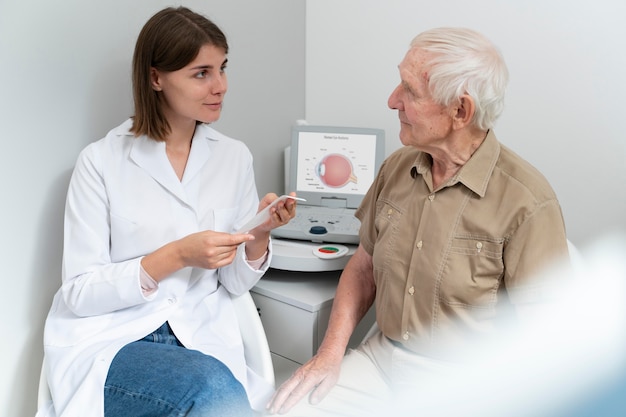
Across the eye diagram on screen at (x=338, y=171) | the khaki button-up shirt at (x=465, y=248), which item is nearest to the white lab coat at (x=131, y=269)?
the khaki button-up shirt at (x=465, y=248)

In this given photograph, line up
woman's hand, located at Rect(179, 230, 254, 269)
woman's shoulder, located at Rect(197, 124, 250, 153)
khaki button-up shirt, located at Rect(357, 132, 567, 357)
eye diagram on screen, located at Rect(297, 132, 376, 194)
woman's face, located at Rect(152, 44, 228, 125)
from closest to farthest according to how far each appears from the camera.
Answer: khaki button-up shirt, located at Rect(357, 132, 567, 357) < woman's hand, located at Rect(179, 230, 254, 269) < woman's face, located at Rect(152, 44, 228, 125) < woman's shoulder, located at Rect(197, 124, 250, 153) < eye diagram on screen, located at Rect(297, 132, 376, 194)

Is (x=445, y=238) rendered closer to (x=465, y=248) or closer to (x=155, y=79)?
(x=465, y=248)

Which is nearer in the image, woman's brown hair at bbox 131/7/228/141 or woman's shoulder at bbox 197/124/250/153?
woman's brown hair at bbox 131/7/228/141

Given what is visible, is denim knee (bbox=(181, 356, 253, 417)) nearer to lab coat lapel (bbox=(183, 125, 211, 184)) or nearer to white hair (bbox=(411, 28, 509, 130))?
lab coat lapel (bbox=(183, 125, 211, 184))

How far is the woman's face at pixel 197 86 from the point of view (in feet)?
4.45

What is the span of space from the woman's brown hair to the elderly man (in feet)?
1.53

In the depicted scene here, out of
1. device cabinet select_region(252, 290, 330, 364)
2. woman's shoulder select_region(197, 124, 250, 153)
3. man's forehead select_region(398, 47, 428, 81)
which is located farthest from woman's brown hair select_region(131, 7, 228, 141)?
device cabinet select_region(252, 290, 330, 364)

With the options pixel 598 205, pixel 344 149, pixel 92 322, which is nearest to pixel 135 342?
pixel 92 322

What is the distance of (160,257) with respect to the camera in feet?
4.23

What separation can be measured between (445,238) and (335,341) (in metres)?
0.35

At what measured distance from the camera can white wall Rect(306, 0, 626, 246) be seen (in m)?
1.57

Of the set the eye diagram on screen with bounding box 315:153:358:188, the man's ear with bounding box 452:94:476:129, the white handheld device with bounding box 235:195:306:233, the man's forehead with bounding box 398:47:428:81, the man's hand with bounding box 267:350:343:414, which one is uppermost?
the man's forehead with bounding box 398:47:428:81

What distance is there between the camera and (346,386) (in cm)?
131

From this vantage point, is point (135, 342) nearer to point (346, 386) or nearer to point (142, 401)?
point (142, 401)
